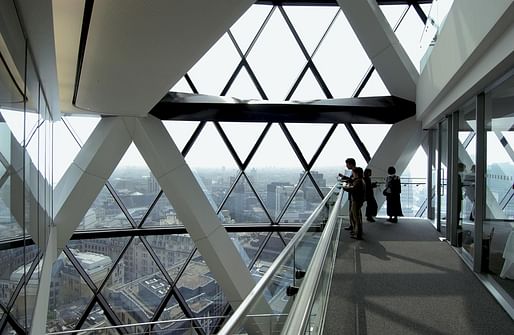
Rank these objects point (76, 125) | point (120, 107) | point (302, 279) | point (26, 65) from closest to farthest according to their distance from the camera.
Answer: point (302, 279) < point (26, 65) < point (120, 107) < point (76, 125)

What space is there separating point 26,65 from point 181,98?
318 inches

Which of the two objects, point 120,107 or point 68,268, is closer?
point 120,107

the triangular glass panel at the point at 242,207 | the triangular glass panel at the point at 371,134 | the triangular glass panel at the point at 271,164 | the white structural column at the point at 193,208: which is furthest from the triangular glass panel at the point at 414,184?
the white structural column at the point at 193,208

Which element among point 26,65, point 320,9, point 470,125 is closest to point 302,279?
point 26,65

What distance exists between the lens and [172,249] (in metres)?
17.6

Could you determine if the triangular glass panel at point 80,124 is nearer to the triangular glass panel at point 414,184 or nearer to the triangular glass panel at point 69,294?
the triangular glass panel at point 69,294

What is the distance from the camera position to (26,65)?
4973 mm

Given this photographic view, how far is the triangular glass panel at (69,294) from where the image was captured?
53.3ft

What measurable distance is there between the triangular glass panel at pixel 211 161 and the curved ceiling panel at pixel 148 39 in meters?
8.72

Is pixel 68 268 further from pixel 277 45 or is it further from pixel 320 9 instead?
pixel 320 9

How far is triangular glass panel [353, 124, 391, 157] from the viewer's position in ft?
53.7

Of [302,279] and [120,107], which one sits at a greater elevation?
[120,107]

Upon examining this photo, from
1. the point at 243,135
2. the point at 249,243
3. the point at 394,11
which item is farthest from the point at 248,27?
the point at 249,243

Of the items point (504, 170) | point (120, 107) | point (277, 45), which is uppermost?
point (277, 45)
